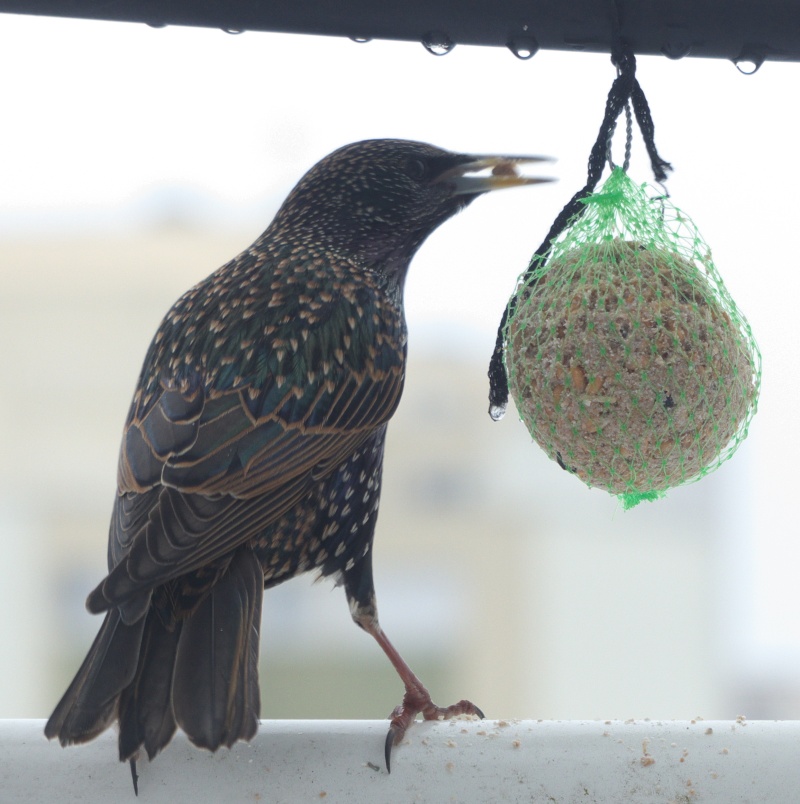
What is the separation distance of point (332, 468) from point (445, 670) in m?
17.4

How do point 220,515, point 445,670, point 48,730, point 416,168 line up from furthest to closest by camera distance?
point 445,670
point 416,168
point 220,515
point 48,730

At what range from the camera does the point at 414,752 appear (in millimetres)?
1723

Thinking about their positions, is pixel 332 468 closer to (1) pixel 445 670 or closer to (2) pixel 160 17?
(2) pixel 160 17

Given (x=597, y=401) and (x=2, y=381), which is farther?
(x=2, y=381)

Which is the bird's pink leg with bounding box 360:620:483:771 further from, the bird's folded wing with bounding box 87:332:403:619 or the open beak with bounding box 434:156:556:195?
the open beak with bounding box 434:156:556:195

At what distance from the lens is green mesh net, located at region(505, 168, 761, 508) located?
1797 mm

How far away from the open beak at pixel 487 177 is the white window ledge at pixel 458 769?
3.11 ft

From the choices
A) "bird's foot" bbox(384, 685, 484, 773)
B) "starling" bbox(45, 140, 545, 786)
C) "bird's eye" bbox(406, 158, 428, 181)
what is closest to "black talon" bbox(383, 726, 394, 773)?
"starling" bbox(45, 140, 545, 786)

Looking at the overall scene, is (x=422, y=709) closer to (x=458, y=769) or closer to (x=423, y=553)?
(x=458, y=769)

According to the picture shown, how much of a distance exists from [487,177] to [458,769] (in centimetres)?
109

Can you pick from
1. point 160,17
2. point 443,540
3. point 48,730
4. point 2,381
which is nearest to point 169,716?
point 48,730

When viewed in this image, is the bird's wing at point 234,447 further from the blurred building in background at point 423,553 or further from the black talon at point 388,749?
the blurred building in background at point 423,553

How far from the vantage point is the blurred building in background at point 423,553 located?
55.8 feet

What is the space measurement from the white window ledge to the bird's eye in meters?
1.08
